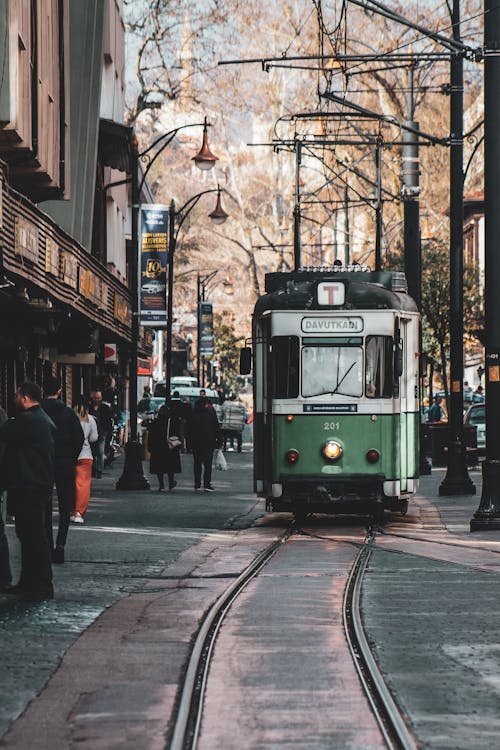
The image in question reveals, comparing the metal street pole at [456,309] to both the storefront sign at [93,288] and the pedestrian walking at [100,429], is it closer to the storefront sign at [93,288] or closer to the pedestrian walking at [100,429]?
the pedestrian walking at [100,429]

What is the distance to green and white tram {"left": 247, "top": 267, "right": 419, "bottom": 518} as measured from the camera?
21.5 metres

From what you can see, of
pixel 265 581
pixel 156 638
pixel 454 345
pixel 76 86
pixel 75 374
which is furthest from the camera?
pixel 75 374

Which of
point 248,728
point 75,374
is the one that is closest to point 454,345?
point 75,374

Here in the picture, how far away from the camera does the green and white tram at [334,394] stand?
2153 cm

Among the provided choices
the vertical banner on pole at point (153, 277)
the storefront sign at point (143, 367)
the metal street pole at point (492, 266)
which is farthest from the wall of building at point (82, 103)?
the storefront sign at point (143, 367)

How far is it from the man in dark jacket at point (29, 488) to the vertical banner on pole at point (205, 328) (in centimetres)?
5933

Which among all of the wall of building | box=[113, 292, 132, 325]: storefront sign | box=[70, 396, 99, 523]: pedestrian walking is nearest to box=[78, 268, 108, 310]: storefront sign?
the wall of building

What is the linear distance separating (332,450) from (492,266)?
3.33 meters

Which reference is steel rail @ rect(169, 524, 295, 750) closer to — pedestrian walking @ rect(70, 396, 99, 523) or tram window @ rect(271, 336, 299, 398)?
pedestrian walking @ rect(70, 396, 99, 523)

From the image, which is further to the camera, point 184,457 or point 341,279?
point 184,457

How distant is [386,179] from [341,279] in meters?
49.4

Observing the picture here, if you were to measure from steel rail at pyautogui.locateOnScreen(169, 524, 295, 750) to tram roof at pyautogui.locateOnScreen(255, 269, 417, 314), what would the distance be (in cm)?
656

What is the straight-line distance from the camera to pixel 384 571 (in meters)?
15.7

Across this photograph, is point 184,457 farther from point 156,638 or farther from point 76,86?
point 156,638
